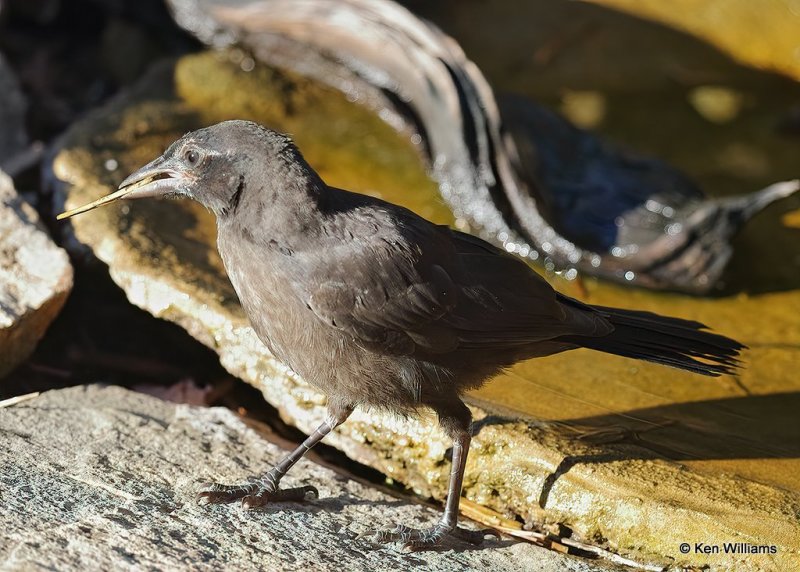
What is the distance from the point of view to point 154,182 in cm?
346

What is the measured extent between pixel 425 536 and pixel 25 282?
1825mm

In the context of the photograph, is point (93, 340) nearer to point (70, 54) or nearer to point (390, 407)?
point (390, 407)

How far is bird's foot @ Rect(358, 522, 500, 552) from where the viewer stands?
3269mm

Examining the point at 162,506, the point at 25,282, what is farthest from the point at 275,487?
the point at 25,282

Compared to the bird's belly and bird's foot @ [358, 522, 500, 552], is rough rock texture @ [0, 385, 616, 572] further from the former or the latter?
the bird's belly

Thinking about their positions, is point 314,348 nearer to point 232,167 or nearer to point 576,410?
point 232,167

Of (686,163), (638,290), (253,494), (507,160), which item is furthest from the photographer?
(686,163)

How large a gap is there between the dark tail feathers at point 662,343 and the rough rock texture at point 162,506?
0.83 m

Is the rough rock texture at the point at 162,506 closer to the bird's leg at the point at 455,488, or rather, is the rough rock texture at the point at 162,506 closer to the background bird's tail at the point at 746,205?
the bird's leg at the point at 455,488

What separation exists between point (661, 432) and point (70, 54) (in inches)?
183

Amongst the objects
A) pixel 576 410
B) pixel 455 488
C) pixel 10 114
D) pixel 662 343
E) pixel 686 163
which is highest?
pixel 686 163

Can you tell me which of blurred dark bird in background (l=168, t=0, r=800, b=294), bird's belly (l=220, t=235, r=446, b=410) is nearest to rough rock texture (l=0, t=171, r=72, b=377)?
bird's belly (l=220, t=235, r=446, b=410)

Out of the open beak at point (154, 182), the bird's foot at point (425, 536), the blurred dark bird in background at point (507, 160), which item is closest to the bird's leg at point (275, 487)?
the bird's foot at point (425, 536)

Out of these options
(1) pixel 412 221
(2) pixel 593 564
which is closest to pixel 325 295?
(1) pixel 412 221
